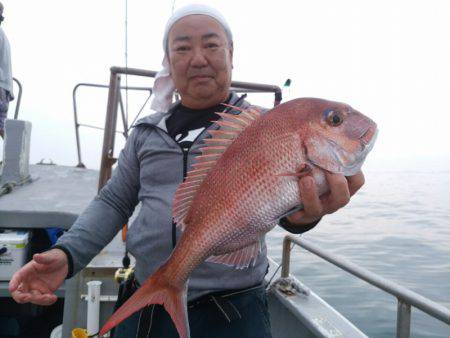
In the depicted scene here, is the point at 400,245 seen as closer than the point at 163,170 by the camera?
No

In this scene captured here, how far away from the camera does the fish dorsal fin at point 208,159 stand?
4.74 ft

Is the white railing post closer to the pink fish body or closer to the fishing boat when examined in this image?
the fishing boat

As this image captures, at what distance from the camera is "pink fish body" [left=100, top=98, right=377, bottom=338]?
130 centimetres

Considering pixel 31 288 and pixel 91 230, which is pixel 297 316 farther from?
pixel 31 288

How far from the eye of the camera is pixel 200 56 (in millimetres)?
1901

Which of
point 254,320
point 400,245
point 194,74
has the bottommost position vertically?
point 400,245

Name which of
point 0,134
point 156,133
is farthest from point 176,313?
point 0,134

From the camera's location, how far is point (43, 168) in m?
6.27

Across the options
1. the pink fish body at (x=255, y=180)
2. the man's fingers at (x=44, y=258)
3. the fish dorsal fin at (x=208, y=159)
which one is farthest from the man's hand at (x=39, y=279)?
the fish dorsal fin at (x=208, y=159)

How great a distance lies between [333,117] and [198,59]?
826 millimetres

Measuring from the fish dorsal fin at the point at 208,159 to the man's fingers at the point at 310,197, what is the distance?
31 cm

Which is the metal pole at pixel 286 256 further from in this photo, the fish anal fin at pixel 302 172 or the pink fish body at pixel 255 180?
the fish anal fin at pixel 302 172

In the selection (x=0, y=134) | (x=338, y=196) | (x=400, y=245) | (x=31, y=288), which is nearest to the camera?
(x=338, y=196)

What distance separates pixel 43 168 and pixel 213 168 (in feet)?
18.4
